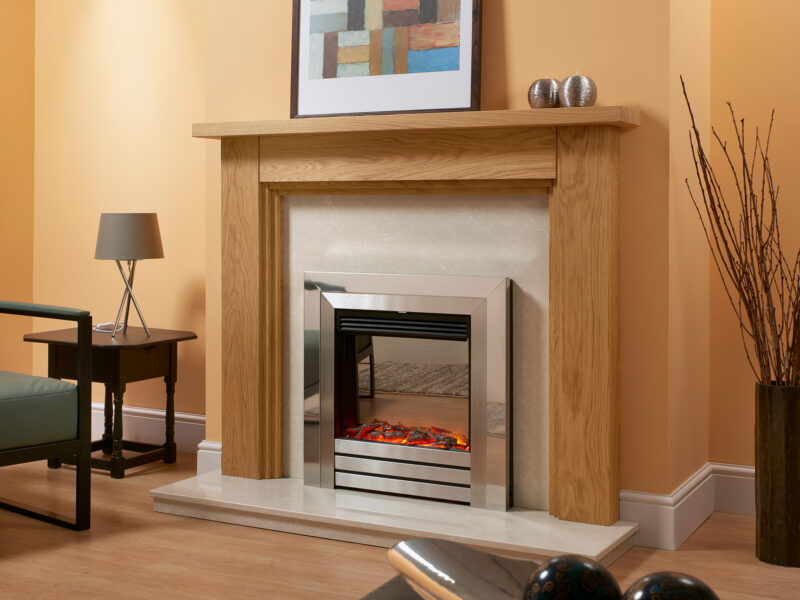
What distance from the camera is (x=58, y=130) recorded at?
4.74 meters

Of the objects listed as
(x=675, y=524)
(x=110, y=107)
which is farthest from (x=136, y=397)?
(x=675, y=524)

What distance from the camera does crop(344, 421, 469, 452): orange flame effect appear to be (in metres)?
3.32

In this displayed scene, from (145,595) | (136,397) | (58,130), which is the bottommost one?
(145,595)

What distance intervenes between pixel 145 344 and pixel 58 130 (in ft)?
5.00

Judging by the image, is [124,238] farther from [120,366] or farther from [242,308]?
[242,308]

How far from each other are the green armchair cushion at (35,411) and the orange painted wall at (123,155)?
127 cm

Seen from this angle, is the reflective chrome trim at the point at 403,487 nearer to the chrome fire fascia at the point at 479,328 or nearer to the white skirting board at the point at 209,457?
the chrome fire fascia at the point at 479,328

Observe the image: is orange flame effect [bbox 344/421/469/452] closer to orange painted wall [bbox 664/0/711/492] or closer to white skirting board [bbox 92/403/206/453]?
orange painted wall [bbox 664/0/711/492]

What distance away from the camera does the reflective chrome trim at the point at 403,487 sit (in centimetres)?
325

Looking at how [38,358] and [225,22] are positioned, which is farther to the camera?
[38,358]

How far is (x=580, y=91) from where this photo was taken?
117 inches

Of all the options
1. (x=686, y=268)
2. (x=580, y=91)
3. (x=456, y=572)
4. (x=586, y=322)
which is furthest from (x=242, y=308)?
(x=456, y=572)

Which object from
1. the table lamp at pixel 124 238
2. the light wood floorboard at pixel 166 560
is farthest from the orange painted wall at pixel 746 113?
the table lamp at pixel 124 238

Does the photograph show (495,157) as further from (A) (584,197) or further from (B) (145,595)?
(B) (145,595)
